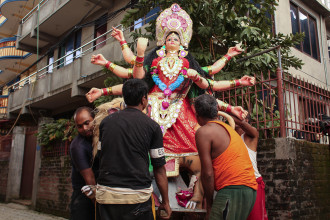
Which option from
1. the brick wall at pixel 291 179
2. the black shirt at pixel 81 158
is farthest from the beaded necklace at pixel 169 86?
the brick wall at pixel 291 179

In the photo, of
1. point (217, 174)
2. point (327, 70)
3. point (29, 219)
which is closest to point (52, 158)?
point (29, 219)

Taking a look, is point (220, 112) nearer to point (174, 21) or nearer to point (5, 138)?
point (174, 21)

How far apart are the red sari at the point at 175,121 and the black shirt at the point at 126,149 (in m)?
1.20

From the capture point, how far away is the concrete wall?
11094 millimetres

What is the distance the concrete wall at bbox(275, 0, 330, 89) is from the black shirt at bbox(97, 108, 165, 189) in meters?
9.63

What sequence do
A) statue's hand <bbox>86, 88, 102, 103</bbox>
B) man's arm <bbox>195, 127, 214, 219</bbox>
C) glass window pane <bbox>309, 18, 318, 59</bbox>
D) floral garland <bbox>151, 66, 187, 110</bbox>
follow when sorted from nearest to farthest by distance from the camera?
man's arm <bbox>195, 127, 214, 219</bbox>, floral garland <bbox>151, 66, 187, 110</bbox>, statue's hand <bbox>86, 88, 102, 103</bbox>, glass window pane <bbox>309, 18, 318, 59</bbox>

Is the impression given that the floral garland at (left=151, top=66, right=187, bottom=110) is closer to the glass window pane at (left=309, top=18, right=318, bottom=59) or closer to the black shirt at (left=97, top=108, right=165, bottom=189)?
the black shirt at (left=97, top=108, right=165, bottom=189)

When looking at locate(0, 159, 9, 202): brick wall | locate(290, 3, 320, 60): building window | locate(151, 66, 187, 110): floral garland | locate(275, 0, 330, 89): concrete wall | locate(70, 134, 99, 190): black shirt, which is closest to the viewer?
locate(70, 134, 99, 190): black shirt

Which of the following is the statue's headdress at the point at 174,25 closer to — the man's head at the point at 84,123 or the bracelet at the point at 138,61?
the bracelet at the point at 138,61

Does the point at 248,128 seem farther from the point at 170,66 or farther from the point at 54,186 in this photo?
the point at 54,186

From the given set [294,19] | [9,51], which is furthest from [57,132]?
[9,51]

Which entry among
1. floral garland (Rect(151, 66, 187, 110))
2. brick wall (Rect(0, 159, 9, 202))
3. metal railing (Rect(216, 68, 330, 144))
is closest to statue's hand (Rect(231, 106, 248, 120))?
floral garland (Rect(151, 66, 187, 110))

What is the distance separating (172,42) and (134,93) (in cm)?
171

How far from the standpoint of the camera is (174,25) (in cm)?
417
